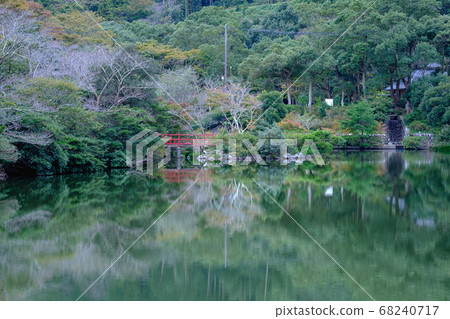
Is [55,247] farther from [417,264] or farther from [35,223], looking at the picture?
[417,264]

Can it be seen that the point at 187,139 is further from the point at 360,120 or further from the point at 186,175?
the point at 360,120

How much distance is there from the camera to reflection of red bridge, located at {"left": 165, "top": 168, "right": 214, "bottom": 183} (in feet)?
57.4

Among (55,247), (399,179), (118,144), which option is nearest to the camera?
(55,247)

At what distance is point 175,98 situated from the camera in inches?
1114

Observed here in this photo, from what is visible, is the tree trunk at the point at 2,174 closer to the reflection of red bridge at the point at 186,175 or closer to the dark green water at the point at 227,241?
the dark green water at the point at 227,241

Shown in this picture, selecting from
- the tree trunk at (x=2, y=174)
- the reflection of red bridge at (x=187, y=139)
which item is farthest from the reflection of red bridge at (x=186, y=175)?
the tree trunk at (x=2, y=174)

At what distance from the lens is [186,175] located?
19078 millimetres

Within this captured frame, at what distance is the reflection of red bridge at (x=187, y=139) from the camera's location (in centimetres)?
2413

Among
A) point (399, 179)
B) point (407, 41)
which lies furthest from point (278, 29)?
point (399, 179)

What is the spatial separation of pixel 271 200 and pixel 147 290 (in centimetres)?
686

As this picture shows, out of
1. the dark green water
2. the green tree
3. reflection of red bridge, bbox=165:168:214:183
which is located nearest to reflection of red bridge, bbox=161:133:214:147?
reflection of red bridge, bbox=165:168:214:183

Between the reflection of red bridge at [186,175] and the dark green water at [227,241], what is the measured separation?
194cm

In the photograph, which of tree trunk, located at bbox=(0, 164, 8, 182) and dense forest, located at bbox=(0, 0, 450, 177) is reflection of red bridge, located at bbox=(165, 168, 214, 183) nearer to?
dense forest, located at bbox=(0, 0, 450, 177)

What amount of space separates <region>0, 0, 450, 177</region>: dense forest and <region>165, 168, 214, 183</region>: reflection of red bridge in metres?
2.49
